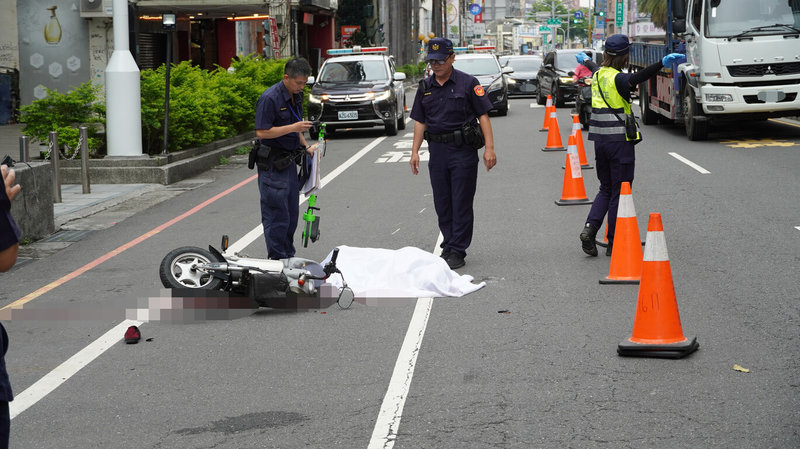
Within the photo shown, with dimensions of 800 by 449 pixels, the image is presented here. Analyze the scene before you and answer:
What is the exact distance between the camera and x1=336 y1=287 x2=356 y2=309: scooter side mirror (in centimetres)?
784

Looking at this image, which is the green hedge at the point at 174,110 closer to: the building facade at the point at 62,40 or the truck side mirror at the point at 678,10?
the truck side mirror at the point at 678,10

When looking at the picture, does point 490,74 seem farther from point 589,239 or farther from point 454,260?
point 454,260

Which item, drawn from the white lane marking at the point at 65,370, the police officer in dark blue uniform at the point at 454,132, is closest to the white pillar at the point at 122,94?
the police officer in dark blue uniform at the point at 454,132

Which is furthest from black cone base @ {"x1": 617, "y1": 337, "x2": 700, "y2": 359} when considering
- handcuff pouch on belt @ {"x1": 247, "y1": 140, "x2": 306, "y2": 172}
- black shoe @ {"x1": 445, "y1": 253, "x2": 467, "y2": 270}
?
handcuff pouch on belt @ {"x1": 247, "y1": 140, "x2": 306, "y2": 172}

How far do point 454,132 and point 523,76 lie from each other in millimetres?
29578

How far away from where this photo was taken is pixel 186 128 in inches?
705

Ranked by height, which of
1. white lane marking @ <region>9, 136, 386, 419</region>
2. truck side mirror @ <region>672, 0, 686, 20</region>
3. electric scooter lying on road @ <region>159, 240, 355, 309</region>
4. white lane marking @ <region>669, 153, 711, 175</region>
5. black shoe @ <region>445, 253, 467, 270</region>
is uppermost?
truck side mirror @ <region>672, 0, 686, 20</region>

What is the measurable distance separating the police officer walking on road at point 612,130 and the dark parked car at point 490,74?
58.8 ft

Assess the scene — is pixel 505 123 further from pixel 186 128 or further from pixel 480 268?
pixel 480 268

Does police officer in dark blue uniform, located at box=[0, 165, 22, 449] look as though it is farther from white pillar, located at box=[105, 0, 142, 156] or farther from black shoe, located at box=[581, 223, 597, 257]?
white pillar, located at box=[105, 0, 142, 156]

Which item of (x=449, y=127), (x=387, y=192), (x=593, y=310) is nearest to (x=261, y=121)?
(x=449, y=127)

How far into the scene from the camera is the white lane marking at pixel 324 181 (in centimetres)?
1062

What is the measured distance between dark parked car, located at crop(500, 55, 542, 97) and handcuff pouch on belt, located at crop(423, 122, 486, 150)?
95.2ft

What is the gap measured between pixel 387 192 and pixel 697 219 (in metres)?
4.52
